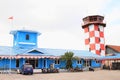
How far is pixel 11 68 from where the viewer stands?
3716cm

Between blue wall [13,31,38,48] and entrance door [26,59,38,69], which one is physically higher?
blue wall [13,31,38,48]

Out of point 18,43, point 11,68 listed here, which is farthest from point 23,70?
point 18,43

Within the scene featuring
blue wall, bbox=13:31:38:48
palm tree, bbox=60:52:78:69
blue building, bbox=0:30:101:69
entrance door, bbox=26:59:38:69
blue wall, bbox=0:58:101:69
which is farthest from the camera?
blue wall, bbox=13:31:38:48

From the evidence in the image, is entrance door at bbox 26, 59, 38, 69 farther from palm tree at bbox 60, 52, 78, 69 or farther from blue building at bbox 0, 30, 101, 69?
palm tree at bbox 60, 52, 78, 69

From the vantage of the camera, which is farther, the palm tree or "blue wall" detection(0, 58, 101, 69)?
the palm tree

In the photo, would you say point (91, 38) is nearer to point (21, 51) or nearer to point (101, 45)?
point (101, 45)

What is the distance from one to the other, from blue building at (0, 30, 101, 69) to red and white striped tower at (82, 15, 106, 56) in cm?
646

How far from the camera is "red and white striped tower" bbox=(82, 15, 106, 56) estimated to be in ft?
172

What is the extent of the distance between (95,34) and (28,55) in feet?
69.9

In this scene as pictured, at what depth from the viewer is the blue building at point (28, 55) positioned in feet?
121

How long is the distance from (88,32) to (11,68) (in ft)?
79.6

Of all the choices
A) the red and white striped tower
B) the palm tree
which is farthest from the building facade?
the palm tree

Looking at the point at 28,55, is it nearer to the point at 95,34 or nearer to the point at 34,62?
the point at 34,62

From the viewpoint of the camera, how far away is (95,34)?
5259 cm
